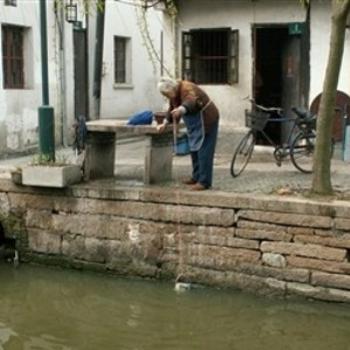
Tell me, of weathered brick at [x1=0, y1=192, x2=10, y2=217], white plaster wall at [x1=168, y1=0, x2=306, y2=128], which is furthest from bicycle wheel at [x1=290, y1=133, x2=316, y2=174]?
weathered brick at [x1=0, y1=192, x2=10, y2=217]

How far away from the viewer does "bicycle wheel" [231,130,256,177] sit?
34.0 ft

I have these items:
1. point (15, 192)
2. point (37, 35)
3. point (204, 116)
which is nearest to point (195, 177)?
point (204, 116)

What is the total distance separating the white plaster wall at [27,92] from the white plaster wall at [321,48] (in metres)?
5.40

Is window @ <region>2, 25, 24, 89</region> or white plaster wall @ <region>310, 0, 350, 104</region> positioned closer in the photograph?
white plaster wall @ <region>310, 0, 350, 104</region>

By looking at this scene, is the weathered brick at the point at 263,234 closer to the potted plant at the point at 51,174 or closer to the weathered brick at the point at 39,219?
the potted plant at the point at 51,174

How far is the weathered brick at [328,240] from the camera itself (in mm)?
7770

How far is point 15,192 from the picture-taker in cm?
980

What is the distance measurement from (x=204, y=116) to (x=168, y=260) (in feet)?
5.57

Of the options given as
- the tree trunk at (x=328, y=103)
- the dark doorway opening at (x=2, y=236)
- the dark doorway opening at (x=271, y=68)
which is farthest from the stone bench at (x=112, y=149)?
the dark doorway opening at (x=271, y=68)

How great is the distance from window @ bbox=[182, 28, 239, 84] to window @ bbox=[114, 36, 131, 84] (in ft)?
18.9

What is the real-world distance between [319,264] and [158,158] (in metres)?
2.56

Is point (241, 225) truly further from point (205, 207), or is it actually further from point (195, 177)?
point (195, 177)

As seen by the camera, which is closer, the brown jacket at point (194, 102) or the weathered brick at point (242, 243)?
the weathered brick at point (242, 243)

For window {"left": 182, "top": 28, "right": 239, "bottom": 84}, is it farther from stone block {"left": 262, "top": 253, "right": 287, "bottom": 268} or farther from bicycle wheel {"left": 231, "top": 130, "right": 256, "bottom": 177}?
stone block {"left": 262, "top": 253, "right": 287, "bottom": 268}
